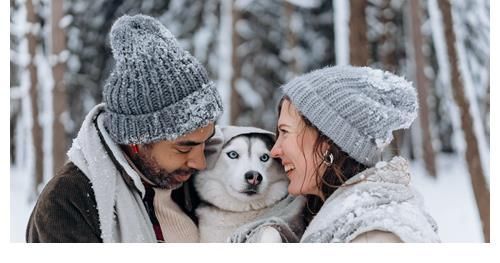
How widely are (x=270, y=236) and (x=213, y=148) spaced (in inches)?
16.3

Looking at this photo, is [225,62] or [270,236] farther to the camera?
[225,62]

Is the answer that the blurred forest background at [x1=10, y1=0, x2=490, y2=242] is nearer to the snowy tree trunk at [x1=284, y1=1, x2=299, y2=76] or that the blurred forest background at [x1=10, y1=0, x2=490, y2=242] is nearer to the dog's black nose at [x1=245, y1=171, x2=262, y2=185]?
the snowy tree trunk at [x1=284, y1=1, x2=299, y2=76]

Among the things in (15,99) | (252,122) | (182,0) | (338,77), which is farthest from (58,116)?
(338,77)


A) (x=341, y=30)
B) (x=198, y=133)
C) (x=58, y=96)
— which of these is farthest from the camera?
(x=341, y=30)

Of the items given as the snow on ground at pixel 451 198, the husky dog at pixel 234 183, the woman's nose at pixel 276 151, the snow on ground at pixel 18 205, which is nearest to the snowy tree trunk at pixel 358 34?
the snow on ground at pixel 451 198

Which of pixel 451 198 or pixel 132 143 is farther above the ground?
pixel 132 143

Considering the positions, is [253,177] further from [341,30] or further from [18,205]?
[341,30]

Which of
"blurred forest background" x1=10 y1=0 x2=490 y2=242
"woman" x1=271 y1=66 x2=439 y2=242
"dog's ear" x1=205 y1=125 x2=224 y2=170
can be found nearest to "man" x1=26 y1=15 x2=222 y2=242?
"dog's ear" x1=205 y1=125 x2=224 y2=170

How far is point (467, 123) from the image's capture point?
2.88 m

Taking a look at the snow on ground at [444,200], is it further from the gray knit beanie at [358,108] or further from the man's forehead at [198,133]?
the man's forehead at [198,133]

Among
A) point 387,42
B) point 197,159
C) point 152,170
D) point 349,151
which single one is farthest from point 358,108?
point 387,42
